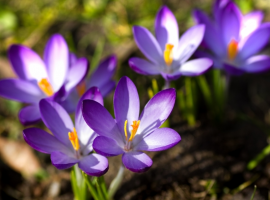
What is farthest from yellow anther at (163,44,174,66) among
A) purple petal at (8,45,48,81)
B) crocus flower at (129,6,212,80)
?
purple petal at (8,45,48,81)

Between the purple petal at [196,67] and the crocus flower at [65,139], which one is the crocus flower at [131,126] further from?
the purple petal at [196,67]

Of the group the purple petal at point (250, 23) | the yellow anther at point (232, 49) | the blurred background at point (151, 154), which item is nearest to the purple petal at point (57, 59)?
the blurred background at point (151, 154)

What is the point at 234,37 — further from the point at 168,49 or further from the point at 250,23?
the point at 168,49

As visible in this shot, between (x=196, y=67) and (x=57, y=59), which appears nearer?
(x=196, y=67)

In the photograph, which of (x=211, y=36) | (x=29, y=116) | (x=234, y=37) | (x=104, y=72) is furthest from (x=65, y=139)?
(x=234, y=37)

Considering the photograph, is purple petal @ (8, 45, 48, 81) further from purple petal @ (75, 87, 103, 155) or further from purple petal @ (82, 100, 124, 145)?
purple petal @ (82, 100, 124, 145)
